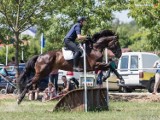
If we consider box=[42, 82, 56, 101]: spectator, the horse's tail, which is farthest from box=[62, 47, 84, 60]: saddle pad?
box=[42, 82, 56, 101]: spectator

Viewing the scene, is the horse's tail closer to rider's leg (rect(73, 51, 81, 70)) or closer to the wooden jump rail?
rider's leg (rect(73, 51, 81, 70))

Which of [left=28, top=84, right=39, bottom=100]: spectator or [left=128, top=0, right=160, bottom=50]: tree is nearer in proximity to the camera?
[left=128, top=0, right=160, bottom=50]: tree

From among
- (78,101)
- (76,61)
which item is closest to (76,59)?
(76,61)

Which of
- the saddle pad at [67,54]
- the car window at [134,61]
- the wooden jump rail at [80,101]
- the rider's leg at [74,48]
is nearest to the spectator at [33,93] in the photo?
the saddle pad at [67,54]

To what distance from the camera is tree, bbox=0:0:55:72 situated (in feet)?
73.6

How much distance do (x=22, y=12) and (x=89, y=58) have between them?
6.65 m

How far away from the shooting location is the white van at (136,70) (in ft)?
89.9

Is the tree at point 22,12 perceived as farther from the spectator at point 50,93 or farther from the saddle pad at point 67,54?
the saddle pad at point 67,54

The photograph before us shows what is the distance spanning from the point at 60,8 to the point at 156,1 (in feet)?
15.3

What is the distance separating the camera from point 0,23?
79.5 ft

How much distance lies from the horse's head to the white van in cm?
940

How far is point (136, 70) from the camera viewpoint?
27.3 m

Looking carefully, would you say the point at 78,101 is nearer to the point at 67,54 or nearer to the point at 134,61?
the point at 67,54

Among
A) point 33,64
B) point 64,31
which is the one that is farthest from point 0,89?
point 33,64
